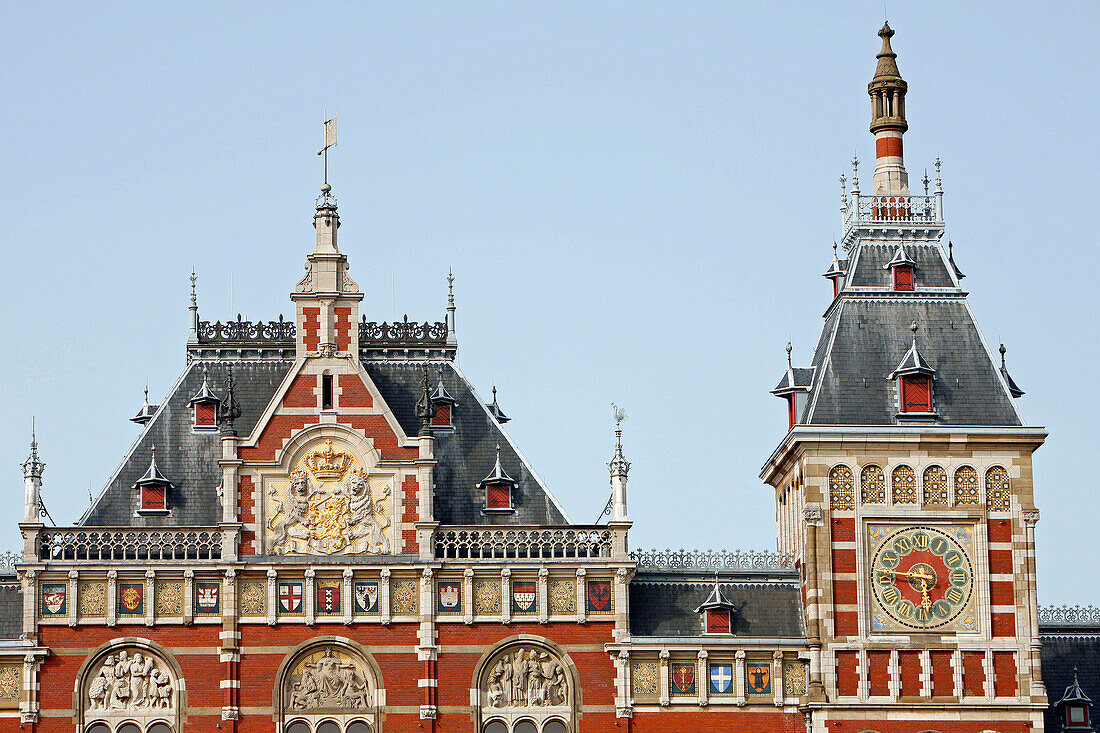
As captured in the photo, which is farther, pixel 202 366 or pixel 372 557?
pixel 202 366

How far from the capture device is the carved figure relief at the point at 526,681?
63.2 m

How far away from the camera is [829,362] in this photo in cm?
6675

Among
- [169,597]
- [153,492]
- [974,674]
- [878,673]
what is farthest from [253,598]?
[974,674]

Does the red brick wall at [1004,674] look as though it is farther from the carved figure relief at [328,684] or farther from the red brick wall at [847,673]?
the carved figure relief at [328,684]

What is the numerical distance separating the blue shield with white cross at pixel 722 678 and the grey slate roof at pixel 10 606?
1869cm

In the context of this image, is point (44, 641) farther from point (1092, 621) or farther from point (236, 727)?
point (1092, 621)

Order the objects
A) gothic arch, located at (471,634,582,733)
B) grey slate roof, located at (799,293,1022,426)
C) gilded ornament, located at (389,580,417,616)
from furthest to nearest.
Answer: grey slate roof, located at (799,293,1022,426) < gilded ornament, located at (389,580,417,616) < gothic arch, located at (471,634,582,733)

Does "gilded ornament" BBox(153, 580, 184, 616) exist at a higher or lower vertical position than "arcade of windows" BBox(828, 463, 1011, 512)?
lower

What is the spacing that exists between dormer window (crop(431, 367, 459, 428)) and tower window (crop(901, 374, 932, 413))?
12716 mm

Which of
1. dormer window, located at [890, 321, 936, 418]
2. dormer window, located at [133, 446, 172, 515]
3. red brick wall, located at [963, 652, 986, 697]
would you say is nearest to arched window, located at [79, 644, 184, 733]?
dormer window, located at [133, 446, 172, 515]

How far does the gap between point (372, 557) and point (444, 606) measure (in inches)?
92.8

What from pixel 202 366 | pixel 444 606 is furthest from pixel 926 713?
pixel 202 366

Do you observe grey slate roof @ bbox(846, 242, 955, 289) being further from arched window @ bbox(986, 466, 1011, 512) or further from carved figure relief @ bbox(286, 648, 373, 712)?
carved figure relief @ bbox(286, 648, 373, 712)

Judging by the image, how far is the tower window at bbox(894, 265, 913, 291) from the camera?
68.1 m
